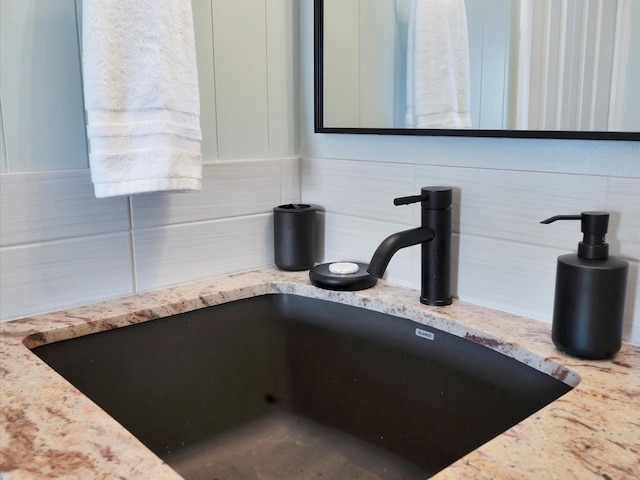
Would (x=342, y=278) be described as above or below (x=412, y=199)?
below

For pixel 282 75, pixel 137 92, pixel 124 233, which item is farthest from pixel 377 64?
pixel 124 233

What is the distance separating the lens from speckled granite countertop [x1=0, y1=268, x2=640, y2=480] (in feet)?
1.79

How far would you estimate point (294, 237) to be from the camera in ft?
3.91

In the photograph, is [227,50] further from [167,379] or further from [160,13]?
[167,379]

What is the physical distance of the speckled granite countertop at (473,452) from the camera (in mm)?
544

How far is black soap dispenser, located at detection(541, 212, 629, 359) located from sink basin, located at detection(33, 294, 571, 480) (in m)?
0.09

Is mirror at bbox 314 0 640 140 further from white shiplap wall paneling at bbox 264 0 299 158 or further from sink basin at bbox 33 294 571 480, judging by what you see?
sink basin at bbox 33 294 571 480

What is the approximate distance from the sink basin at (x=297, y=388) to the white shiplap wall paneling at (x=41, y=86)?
0.31m

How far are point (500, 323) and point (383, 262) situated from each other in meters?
0.22

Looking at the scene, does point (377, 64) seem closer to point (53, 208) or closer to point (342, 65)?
point (342, 65)

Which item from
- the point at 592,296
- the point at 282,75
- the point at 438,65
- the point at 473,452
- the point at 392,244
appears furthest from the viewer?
the point at 282,75

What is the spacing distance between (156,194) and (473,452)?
0.73 metres

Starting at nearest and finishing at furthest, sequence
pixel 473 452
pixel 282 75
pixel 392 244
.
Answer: pixel 473 452, pixel 392 244, pixel 282 75

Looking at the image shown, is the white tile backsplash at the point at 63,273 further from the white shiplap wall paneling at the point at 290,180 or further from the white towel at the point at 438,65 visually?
the white towel at the point at 438,65
